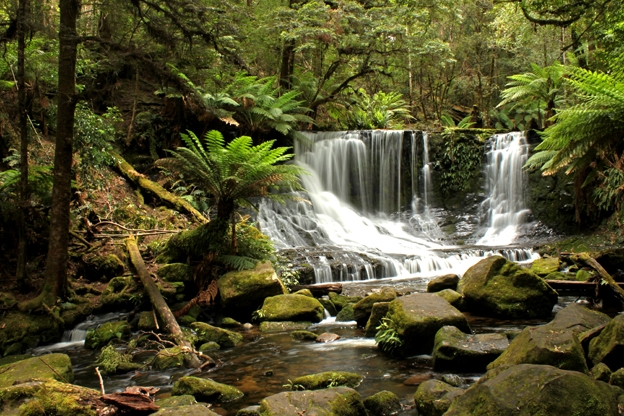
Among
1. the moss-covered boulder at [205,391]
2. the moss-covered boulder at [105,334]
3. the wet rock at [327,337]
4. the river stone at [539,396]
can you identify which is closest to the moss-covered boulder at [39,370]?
the moss-covered boulder at [205,391]

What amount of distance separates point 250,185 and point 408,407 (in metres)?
4.53

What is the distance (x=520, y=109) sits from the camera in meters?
22.5

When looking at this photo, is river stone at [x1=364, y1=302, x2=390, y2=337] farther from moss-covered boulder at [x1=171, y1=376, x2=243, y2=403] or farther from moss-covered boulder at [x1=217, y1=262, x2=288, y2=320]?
moss-covered boulder at [x1=171, y1=376, x2=243, y2=403]

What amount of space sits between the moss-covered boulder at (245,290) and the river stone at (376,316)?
5.82 ft

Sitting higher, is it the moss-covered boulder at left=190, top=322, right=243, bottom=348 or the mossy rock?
the mossy rock

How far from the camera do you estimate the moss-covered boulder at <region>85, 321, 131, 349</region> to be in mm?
6086

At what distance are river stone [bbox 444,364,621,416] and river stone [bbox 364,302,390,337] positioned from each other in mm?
2947

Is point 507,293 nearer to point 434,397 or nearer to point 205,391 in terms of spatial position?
point 434,397

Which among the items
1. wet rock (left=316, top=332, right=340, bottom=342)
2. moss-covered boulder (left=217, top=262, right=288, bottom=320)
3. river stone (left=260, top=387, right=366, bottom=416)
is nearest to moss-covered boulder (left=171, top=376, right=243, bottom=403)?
river stone (left=260, top=387, right=366, bottom=416)

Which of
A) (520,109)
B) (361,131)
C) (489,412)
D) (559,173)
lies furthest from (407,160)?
(489,412)

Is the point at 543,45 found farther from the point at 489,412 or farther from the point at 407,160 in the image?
the point at 489,412

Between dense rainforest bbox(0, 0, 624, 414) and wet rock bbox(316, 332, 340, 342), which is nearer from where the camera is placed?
wet rock bbox(316, 332, 340, 342)

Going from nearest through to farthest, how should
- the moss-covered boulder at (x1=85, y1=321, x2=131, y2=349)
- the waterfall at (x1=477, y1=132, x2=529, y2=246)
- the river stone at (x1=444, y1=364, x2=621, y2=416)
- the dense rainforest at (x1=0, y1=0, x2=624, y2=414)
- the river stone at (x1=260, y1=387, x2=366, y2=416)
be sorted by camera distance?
the river stone at (x1=444, y1=364, x2=621, y2=416) < the river stone at (x1=260, y1=387, x2=366, y2=416) < the moss-covered boulder at (x1=85, y1=321, x2=131, y2=349) < the dense rainforest at (x1=0, y1=0, x2=624, y2=414) < the waterfall at (x1=477, y1=132, x2=529, y2=246)

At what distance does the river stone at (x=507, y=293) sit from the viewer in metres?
6.55
